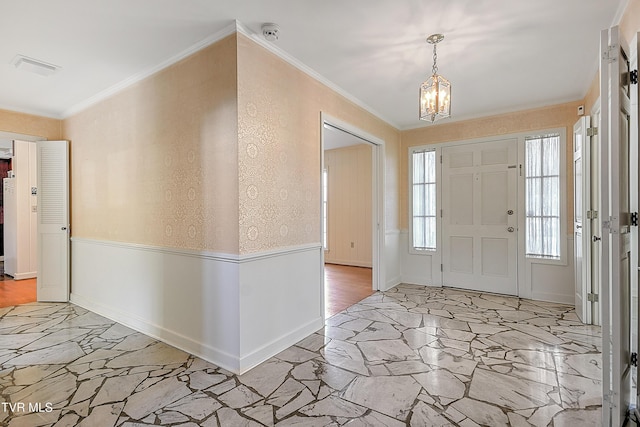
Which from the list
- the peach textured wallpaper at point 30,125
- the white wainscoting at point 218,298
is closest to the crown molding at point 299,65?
the white wainscoting at point 218,298

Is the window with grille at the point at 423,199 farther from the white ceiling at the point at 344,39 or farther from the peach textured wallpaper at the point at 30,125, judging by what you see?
the peach textured wallpaper at the point at 30,125

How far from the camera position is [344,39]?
2623 mm

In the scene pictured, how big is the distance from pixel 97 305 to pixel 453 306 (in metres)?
4.34

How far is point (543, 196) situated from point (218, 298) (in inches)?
168

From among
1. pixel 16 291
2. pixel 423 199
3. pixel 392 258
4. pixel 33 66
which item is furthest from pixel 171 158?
pixel 16 291

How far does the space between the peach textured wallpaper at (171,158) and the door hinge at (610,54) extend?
2.27m

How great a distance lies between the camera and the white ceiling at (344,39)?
221 centimetres

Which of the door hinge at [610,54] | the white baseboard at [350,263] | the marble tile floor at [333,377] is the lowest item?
the marble tile floor at [333,377]

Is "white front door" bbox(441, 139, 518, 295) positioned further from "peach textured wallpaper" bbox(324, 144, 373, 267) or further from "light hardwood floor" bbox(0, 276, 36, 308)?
"light hardwood floor" bbox(0, 276, 36, 308)

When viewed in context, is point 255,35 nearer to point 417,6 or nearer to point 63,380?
point 417,6

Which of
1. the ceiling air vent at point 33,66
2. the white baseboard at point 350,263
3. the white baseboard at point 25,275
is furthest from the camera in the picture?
the white baseboard at point 350,263

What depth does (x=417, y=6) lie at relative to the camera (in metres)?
2.21

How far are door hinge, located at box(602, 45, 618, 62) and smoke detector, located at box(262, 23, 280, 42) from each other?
2059 millimetres

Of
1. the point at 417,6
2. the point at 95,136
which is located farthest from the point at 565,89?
the point at 95,136
